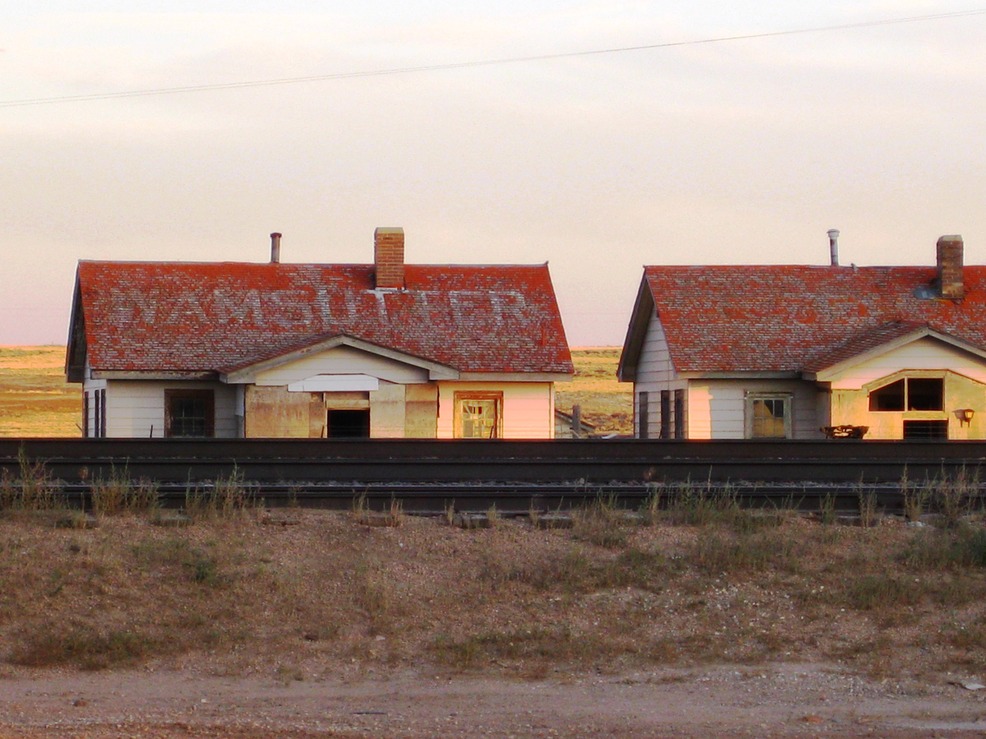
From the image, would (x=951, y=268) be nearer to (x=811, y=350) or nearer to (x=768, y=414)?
(x=811, y=350)

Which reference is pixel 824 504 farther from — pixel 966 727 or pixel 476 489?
pixel 966 727

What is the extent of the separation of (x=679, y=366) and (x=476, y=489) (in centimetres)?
1207

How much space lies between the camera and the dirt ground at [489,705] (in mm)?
8383

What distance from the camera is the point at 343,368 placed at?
24.9 meters

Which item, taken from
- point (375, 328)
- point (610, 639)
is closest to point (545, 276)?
point (375, 328)

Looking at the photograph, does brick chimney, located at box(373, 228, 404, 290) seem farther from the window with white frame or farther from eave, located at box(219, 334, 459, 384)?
the window with white frame

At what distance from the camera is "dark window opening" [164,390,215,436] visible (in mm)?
26125

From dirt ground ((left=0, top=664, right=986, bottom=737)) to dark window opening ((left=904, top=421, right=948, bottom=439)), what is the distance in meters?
15.9

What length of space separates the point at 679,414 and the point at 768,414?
1.66 m

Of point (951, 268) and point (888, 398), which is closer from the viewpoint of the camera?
point (888, 398)

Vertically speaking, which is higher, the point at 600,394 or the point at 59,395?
the point at 600,394

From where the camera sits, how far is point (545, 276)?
29406 mm

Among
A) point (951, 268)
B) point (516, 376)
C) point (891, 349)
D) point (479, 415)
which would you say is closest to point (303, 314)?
point (479, 415)

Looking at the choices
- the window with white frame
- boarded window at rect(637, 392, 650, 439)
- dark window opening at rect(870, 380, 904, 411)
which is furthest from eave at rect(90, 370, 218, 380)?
dark window opening at rect(870, 380, 904, 411)
